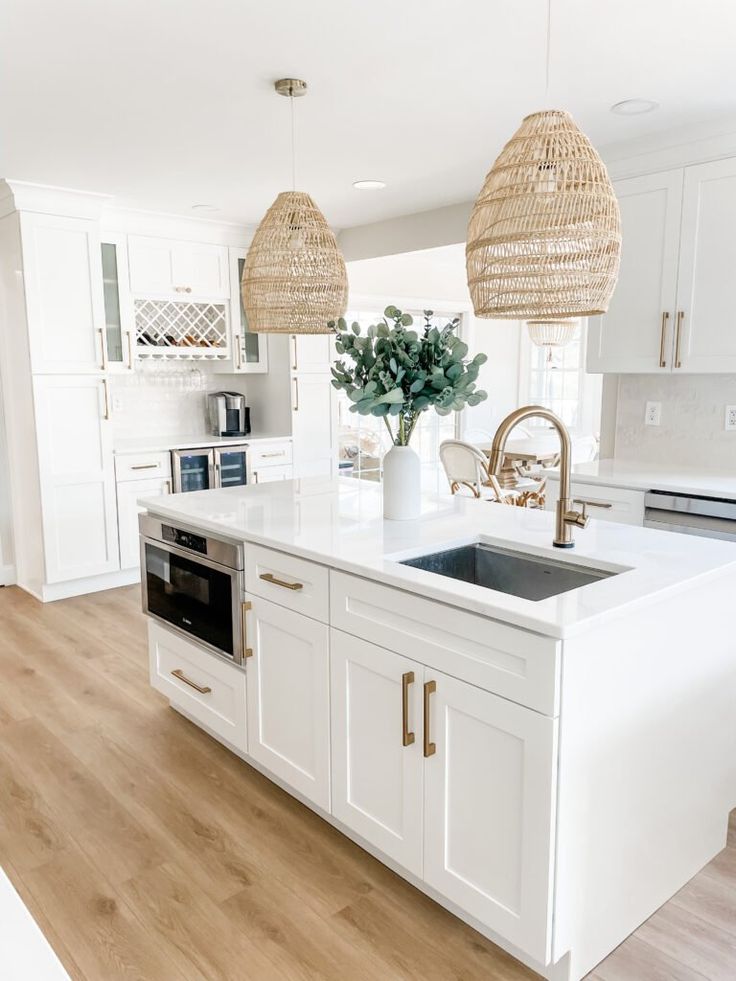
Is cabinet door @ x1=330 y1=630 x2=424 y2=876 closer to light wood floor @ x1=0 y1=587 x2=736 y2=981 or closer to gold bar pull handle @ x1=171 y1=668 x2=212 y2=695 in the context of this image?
light wood floor @ x1=0 y1=587 x2=736 y2=981

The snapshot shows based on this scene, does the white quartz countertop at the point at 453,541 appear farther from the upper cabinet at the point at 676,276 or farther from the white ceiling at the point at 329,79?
the white ceiling at the point at 329,79

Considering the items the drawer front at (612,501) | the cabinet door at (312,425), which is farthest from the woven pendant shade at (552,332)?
the drawer front at (612,501)

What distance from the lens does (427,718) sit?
1751mm

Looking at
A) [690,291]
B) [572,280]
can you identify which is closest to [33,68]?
[572,280]

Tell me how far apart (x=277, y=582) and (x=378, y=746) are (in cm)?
56

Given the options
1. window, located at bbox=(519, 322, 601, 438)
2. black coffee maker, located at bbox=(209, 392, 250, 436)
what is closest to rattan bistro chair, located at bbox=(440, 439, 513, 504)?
black coffee maker, located at bbox=(209, 392, 250, 436)

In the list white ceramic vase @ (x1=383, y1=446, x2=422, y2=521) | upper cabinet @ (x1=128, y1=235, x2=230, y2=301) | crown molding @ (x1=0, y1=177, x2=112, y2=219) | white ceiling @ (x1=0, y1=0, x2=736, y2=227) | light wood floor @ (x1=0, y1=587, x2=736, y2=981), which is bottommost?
light wood floor @ (x1=0, y1=587, x2=736, y2=981)

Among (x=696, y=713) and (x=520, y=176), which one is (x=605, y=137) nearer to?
(x=520, y=176)

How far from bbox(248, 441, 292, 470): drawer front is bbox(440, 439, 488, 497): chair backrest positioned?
1.25m

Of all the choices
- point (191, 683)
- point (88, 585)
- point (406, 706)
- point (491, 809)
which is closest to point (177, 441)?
point (88, 585)

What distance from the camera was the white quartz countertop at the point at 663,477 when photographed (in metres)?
3.10

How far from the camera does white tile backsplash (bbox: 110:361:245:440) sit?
529cm

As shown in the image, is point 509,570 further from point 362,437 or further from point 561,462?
point 362,437

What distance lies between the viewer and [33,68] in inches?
102
